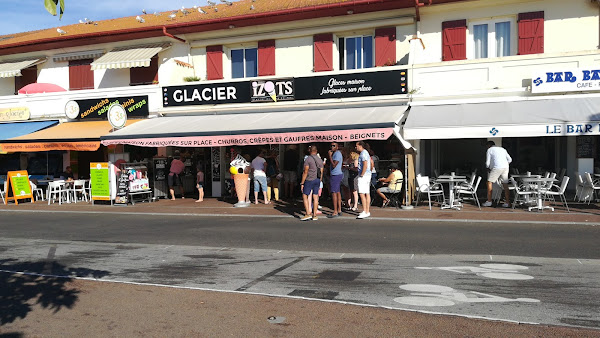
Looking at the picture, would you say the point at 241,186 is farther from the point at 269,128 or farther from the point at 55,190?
the point at 55,190

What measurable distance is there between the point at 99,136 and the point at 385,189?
922 cm

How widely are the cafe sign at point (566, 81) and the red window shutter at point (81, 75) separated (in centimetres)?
1551

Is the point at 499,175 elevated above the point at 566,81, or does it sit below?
below

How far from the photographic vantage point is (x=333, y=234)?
954cm

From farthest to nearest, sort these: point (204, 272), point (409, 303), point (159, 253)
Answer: point (159, 253), point (204, 272), point (409, 303)

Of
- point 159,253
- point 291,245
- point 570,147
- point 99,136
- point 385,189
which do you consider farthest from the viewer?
point 99,136

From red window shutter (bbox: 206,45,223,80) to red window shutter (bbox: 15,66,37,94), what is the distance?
7977 mm

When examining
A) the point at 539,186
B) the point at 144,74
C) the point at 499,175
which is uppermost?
the point at 144,74

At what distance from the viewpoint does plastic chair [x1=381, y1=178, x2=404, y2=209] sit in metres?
12.9

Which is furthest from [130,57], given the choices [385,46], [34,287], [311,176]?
[34,287]

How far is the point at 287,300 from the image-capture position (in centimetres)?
526

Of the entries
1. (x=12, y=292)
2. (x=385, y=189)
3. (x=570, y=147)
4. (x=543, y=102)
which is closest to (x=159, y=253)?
(x=12, y=292)

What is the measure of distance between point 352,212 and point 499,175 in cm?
364

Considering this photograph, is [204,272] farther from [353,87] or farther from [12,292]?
[353,87]
